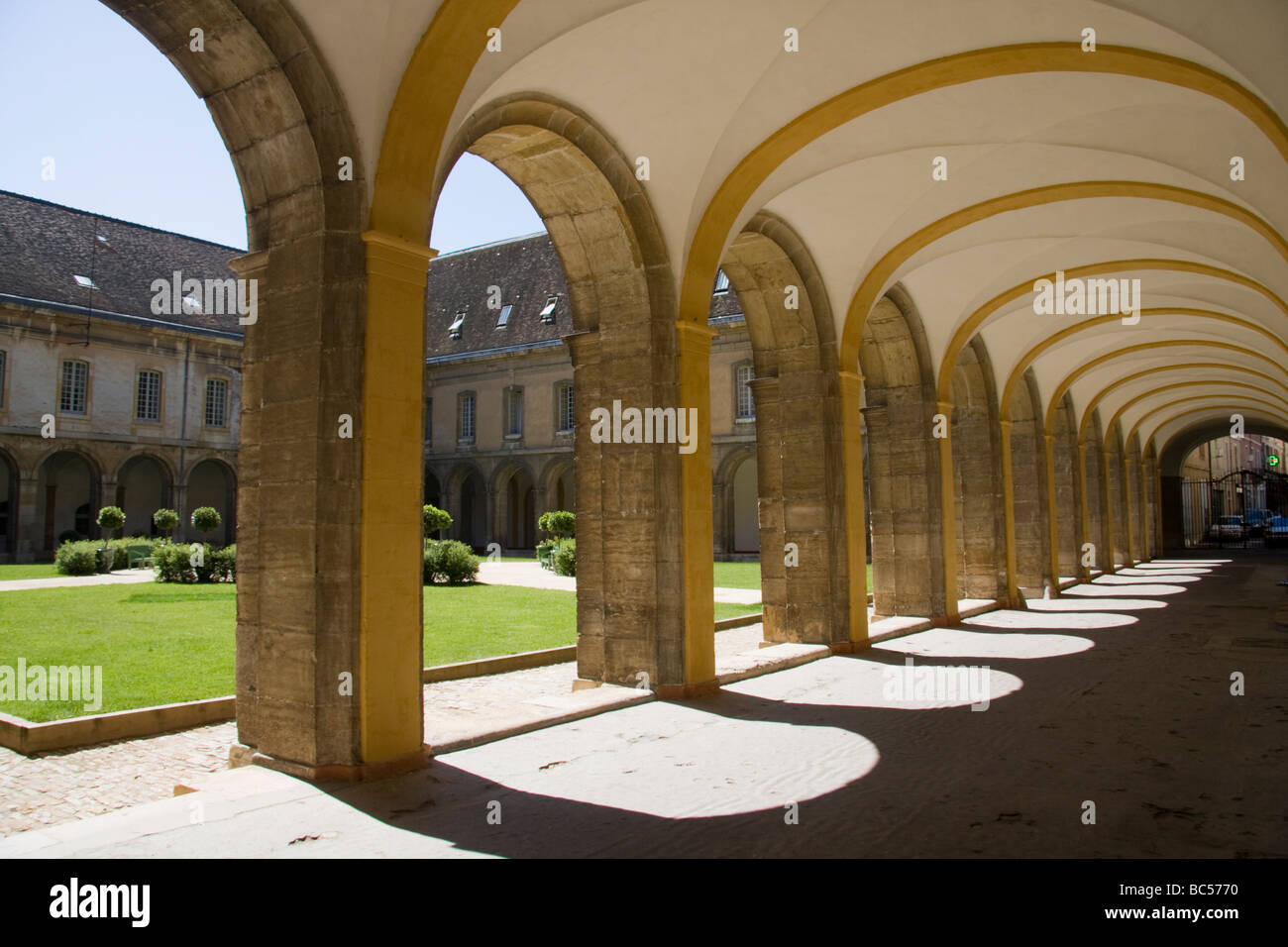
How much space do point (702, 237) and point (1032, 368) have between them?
1268 centimetres

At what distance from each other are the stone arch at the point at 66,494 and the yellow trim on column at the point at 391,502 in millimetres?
29611

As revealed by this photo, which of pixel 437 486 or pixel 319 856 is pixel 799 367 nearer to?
pixel 319 856

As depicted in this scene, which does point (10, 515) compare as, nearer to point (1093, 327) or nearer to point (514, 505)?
point (514, 505)

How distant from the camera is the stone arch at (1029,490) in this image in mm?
17281

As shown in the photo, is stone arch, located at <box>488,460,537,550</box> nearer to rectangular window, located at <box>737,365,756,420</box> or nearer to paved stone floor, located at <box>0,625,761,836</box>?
rectangular window, located at <box>737,365,756,420</box>

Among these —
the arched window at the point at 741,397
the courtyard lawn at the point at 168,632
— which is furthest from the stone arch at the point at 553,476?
the courtyard lawn at the point at 168,632

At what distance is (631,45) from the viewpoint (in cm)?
649

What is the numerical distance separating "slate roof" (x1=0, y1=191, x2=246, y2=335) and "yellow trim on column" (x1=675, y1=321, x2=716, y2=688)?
91.1ft

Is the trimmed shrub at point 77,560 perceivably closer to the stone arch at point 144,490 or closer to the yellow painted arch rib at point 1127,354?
the stone arch at point 144,490

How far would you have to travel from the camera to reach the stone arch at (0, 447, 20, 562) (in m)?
28.2

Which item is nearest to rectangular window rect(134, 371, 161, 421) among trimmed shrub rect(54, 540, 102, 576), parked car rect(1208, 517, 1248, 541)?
trimmed shrub rect(54, 540, 102, 576)

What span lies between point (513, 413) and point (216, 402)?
11.1m

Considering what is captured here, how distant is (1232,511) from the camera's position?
190ft
